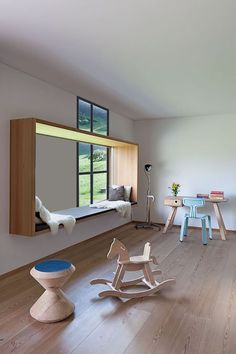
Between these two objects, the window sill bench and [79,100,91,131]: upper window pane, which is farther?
[79,100,91,131]: upper window pane

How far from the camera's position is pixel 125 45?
2537 mm

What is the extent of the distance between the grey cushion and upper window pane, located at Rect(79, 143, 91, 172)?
707 mm

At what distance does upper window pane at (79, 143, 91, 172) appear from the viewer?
4566 millimetres

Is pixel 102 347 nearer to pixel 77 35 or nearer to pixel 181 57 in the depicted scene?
pixel 77 35

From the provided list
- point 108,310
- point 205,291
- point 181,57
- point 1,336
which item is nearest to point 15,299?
point 1,336

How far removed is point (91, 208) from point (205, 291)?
2207 mm

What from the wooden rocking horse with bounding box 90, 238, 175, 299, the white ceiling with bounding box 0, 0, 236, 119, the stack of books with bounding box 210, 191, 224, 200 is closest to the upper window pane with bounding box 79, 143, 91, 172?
the white ceiling with bounding box 0, 0, 236, 119

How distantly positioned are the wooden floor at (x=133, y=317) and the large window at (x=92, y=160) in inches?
55.6

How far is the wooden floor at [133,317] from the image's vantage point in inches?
75.9

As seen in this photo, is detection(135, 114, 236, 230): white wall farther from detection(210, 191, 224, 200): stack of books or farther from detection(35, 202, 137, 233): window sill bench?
detection(35, 202, 137, 233): window sill bench

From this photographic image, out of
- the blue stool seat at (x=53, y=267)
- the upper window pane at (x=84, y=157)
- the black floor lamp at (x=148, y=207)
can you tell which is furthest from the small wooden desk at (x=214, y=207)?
the blue stool seat at (x=53, y=267)

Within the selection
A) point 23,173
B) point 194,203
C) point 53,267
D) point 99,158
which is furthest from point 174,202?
point 53,267

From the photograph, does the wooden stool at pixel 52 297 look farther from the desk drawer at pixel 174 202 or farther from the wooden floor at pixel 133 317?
the desk drawer at pixel 174 202

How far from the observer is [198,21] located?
2.11 meters
